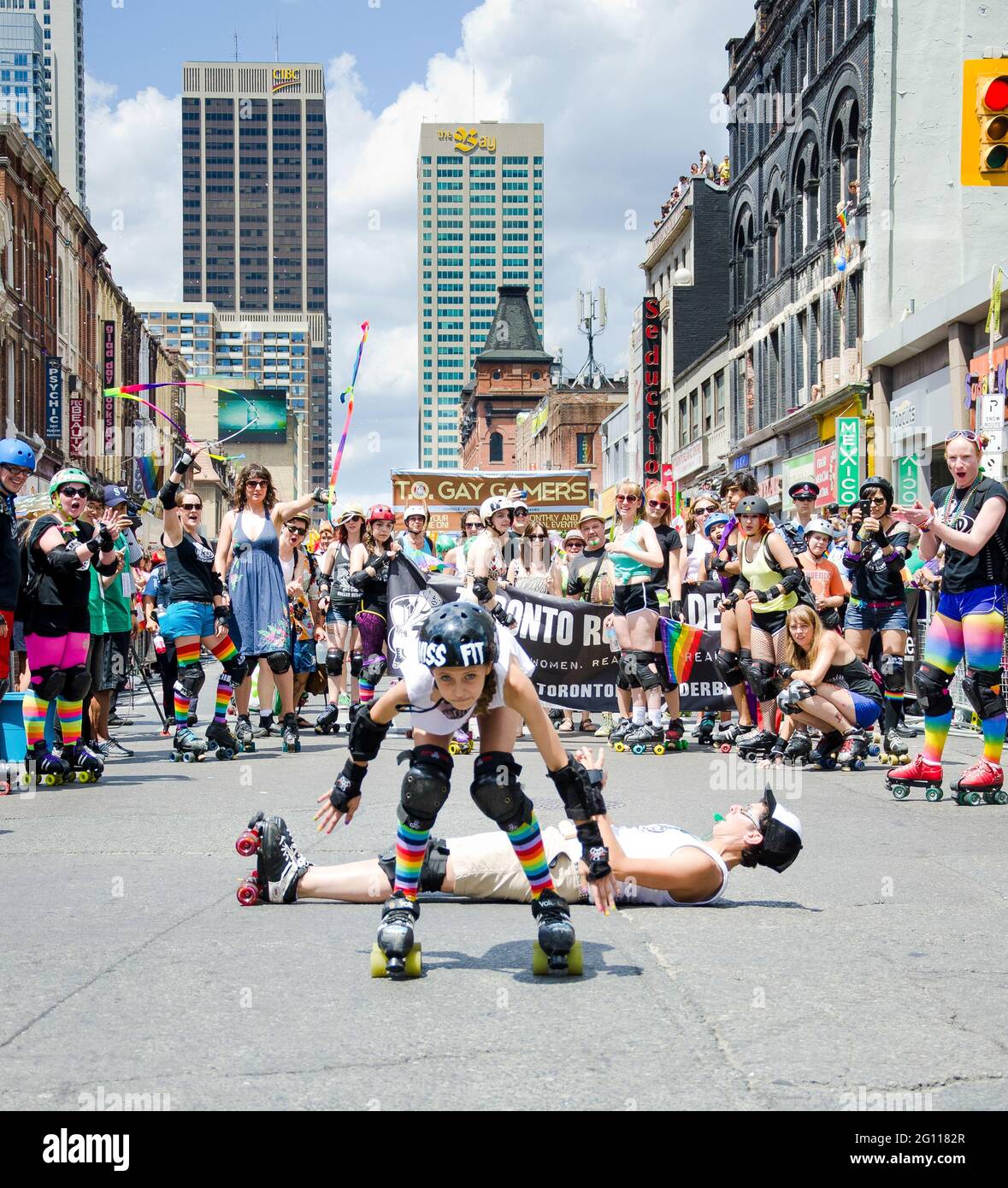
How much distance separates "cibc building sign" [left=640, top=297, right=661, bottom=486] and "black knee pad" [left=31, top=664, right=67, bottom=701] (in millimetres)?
47407

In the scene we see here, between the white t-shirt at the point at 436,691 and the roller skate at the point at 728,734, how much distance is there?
7493mm

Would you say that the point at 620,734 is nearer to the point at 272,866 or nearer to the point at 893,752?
the point at 893,752

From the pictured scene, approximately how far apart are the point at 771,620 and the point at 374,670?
128 inches

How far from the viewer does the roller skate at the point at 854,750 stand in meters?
11.1

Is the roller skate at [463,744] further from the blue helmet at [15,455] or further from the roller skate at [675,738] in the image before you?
the blue helmet at [15,455]

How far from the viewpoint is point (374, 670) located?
12320 millimetres

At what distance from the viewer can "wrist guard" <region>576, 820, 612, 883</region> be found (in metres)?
4.84

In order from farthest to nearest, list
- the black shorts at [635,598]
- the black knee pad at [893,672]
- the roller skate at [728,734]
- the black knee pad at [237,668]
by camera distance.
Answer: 1. the black shorts at [635,598]
2. the roller skate at [728,734]
3. the black knee pad at [893,672]
4. the black knee pad at [237,668]

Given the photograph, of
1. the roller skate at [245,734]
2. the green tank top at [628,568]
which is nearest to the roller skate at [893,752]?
the green tank top at [628,568]

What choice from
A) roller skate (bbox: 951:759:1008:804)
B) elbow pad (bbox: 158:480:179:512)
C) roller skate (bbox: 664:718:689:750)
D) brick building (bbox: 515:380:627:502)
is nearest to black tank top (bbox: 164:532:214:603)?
elbow pad (bbox: 158:480:179:512)

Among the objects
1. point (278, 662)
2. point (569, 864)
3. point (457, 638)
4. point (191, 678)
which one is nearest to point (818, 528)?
point (278, 662)

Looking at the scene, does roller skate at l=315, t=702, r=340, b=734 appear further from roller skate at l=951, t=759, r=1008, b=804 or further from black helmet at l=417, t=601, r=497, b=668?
black helmet at l=417, t=601, r=497, b=668

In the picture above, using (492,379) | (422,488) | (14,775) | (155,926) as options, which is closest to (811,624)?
(14,775)

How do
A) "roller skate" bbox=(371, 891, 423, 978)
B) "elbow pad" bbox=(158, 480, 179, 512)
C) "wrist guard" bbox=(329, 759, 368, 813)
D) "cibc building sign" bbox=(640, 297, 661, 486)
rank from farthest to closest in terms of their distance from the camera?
"cibc building sign" bbox=(640, 297, 661, 486)
"elbow pad" bbox=(158, 480, 179, 512)
"wrist guard" bbox=(329, 759, 368, 813)
"roller skate" bbox=(371, 891, 423, 978)
